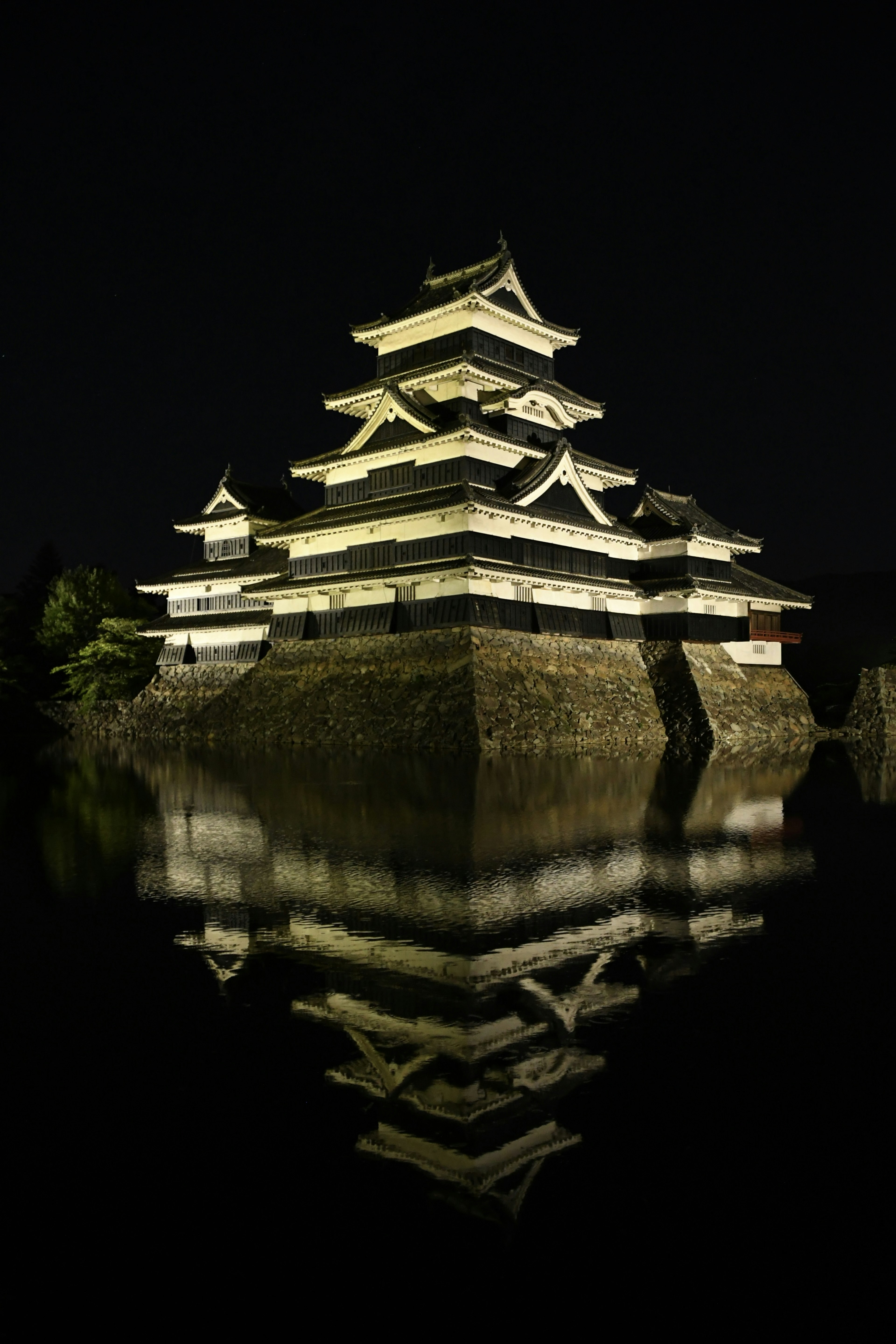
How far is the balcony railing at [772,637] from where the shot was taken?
4512cm

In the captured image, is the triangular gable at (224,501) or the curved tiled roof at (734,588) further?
the triangular gable at (224,501)

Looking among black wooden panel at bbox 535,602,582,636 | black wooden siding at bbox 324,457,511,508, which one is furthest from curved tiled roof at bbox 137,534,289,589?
black wooden panel at bbox 535,602,582,636

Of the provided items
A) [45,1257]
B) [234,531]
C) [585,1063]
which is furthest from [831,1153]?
[234,531]

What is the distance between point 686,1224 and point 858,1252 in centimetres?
61

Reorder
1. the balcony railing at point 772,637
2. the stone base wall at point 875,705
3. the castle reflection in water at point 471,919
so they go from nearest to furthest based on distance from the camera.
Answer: the castle reflection in water at point 471,919 → the stone base wall at point 875,705 → the balcony railing at point 772,637

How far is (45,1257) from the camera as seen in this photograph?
335 cm

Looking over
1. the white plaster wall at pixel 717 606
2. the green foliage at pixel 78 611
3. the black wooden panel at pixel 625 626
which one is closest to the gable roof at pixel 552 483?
the black wooden panel at pixel 625 626

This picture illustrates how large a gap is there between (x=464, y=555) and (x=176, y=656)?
23.8 metres

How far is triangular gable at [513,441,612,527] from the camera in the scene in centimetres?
3569

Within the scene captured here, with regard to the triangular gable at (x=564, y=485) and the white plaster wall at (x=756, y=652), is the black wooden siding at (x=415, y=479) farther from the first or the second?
the white plaster wall at (x=756, y=652)

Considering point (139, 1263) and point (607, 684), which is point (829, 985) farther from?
point (607, 684)

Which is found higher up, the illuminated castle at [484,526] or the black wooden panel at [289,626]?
the illuminated castle at [484,526]

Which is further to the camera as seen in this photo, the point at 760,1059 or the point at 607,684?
the point at 607,684

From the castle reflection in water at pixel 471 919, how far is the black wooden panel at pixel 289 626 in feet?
74.6
